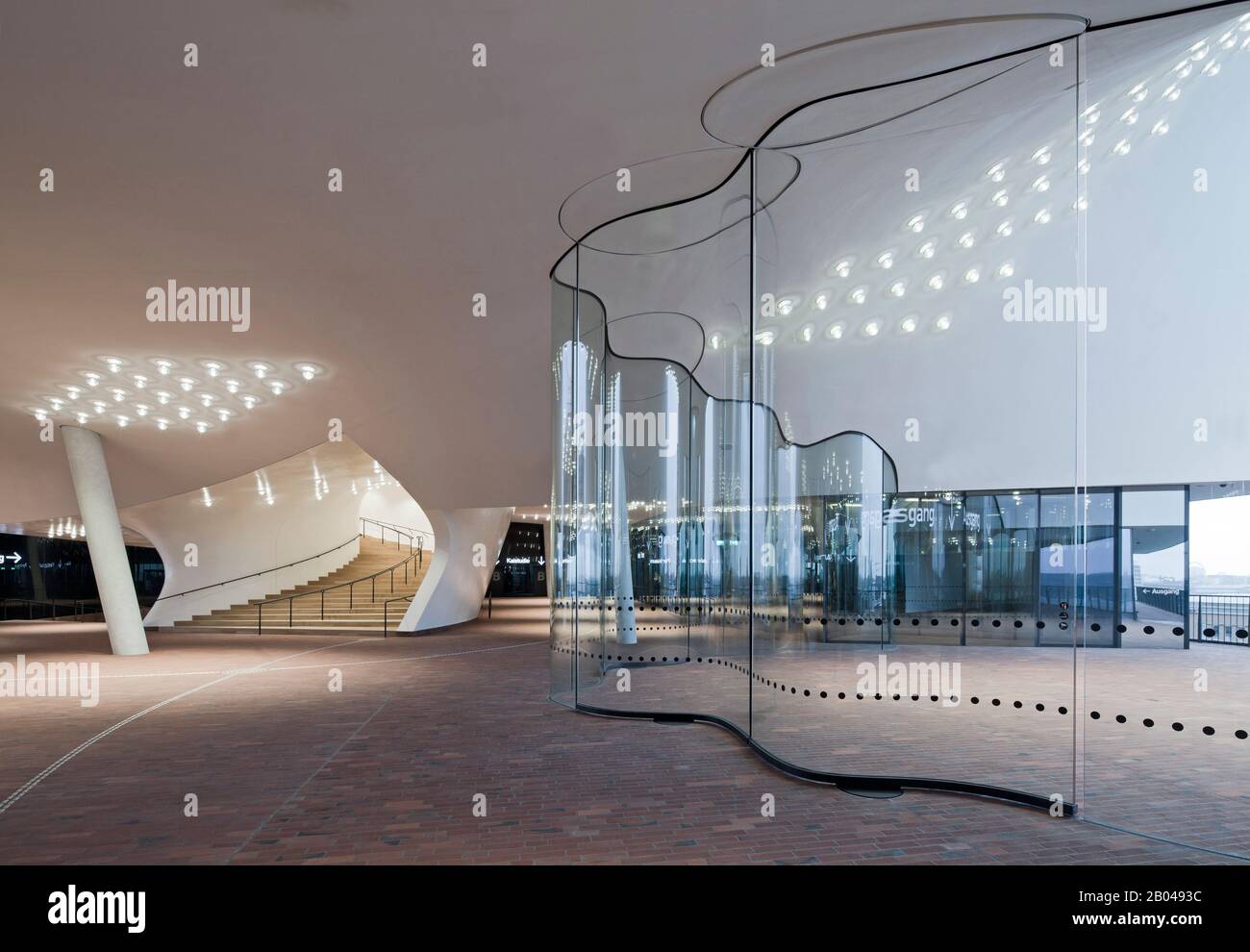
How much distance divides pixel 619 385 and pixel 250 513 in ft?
56.3

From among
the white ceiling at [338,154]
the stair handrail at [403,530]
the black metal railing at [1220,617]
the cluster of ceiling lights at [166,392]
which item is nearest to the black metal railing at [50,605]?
the stair handrail at [403,530]

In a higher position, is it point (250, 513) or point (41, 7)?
point (41, 7)

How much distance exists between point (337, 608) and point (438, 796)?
724 inches

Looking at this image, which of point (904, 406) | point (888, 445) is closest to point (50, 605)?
point (888, 445)

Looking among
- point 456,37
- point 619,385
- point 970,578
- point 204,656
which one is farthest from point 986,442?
point 204,656

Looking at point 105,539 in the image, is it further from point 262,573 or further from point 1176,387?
point 1176,387

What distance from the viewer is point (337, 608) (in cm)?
2289

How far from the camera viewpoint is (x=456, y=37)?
5324 millimetres

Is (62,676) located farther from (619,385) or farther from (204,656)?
(619,385)

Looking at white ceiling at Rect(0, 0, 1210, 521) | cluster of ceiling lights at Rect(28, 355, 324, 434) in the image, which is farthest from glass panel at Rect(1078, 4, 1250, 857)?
cluster of ceiling lights at Rect(28, 355, 324, 434)

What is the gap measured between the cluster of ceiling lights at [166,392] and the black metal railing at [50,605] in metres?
16.5

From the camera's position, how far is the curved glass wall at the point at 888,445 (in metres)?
6.05
